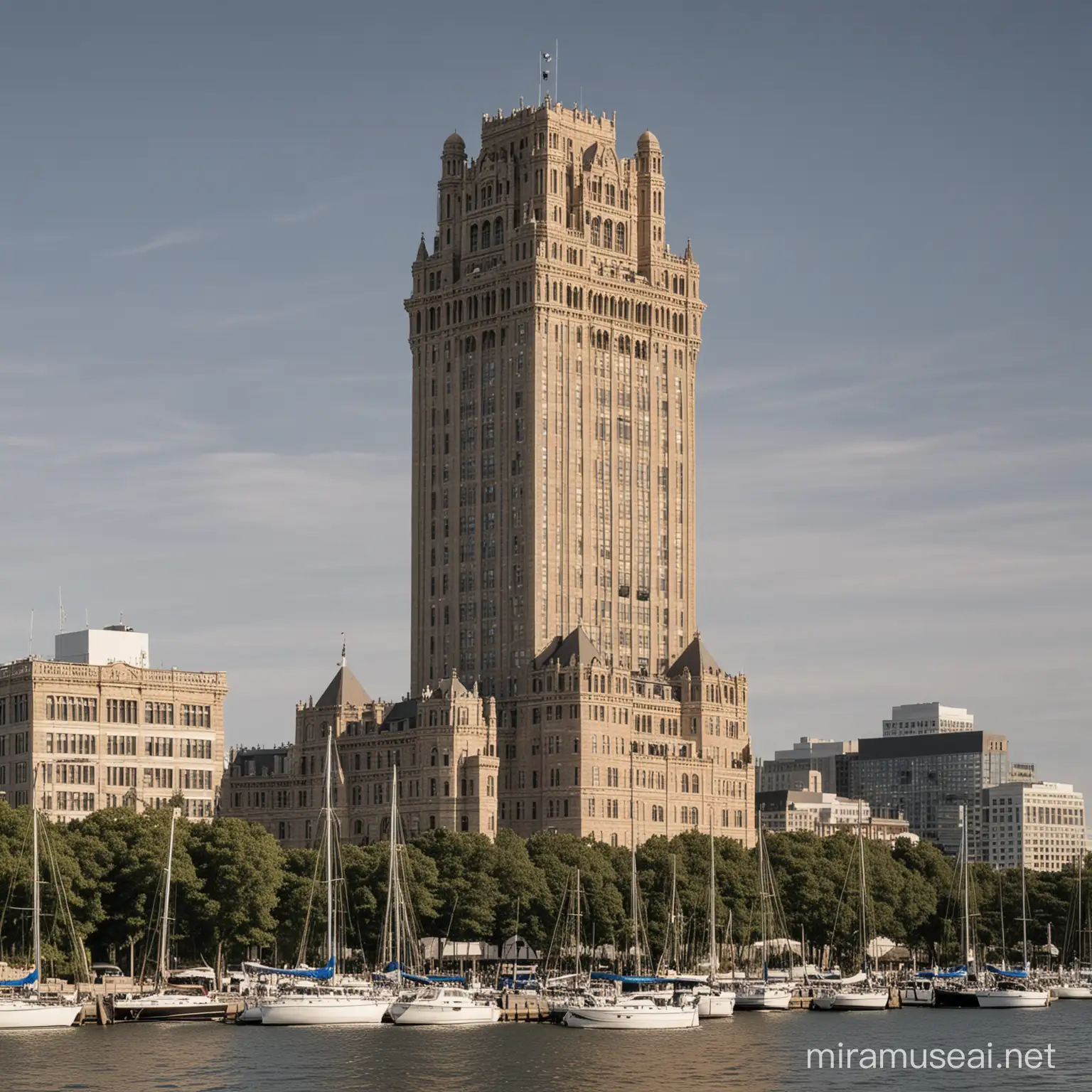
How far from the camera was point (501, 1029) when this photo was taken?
7741 inches

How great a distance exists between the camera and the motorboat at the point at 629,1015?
19600cm

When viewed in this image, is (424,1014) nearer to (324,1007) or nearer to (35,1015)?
(324,1007)

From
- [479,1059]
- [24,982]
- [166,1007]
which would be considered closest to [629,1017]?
[479,1059]

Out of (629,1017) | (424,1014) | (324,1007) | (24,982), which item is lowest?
(629,1017)

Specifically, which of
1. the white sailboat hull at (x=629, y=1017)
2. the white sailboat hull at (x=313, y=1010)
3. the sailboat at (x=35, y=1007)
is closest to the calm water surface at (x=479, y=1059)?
the sailboat at (x=35, y=1007)

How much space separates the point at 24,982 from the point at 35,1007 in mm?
4490

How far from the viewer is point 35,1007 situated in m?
182

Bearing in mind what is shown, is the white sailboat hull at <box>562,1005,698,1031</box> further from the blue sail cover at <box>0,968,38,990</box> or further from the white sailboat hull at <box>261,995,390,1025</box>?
the blue sail cover at <box>0,968,38,990</box>

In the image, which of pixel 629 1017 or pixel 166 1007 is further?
pixel 629 1017

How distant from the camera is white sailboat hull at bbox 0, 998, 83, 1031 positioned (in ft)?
589

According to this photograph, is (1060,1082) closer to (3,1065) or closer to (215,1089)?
(215,1089)

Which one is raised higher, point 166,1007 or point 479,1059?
point 166,1007

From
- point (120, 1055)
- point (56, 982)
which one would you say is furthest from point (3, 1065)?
point (56, 982)

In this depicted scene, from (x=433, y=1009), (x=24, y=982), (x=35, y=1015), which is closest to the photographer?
(x=35, y=1015)
